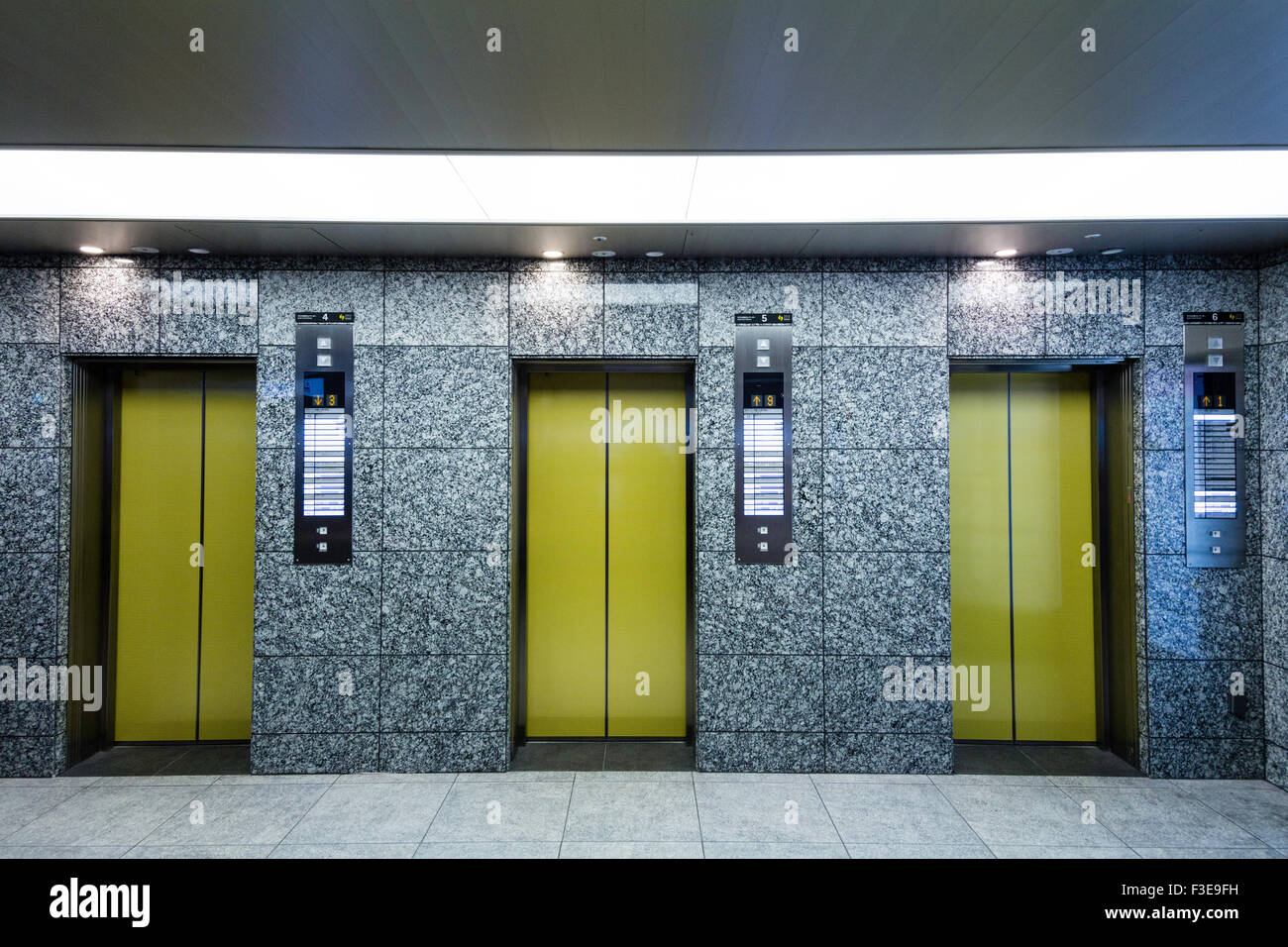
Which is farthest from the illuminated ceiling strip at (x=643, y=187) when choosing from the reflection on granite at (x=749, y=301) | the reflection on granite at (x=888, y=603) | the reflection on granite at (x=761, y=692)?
the reflection on granite at (x=761, y=692)

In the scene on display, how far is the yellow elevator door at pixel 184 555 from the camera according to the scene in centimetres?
479

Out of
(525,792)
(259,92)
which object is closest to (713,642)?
(525,792)

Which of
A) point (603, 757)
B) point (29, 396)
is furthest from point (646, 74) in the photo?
point (29, 396)

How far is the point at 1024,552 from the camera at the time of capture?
4863mm

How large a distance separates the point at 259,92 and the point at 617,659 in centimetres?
379

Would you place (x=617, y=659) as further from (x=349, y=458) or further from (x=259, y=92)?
(x=259, y=92)

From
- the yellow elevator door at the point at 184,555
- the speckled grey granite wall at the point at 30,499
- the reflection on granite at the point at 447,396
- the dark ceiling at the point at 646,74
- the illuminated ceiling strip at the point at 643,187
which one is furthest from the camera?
the yellow elevator door at the point at 184,555

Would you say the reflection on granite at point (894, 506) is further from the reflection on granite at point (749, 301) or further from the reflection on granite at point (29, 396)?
the reflection on granite at point (29, 396)

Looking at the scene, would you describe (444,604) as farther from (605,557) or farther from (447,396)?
(447,396)

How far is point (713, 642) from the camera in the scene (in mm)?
4488

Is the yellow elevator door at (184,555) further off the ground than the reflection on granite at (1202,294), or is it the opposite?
the reflection on granite at (1202,294)

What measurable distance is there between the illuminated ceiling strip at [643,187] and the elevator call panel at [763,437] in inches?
34.1

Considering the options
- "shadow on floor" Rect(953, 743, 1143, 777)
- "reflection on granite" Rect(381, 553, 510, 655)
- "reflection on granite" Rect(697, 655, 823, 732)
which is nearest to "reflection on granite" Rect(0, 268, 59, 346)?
"reflection on granite" Rect(381, 553, 510, 655)

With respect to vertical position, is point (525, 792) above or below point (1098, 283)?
below
